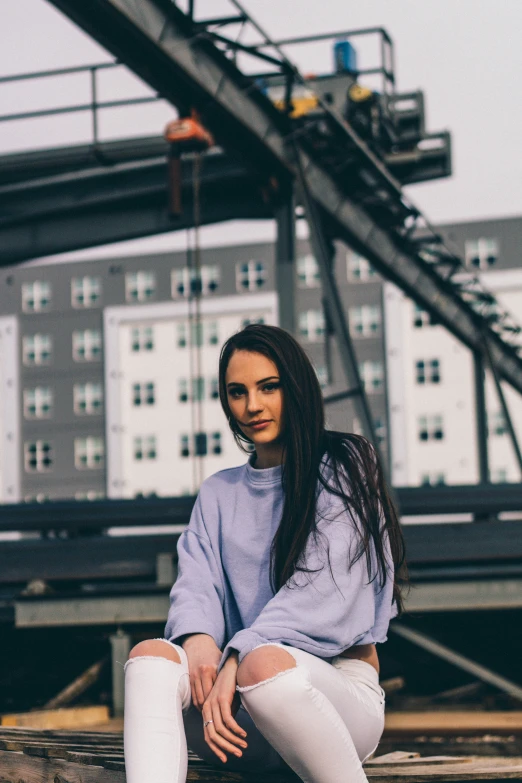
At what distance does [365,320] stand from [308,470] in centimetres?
5595

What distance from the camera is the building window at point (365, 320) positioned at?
58406mm

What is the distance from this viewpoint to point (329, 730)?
264cm

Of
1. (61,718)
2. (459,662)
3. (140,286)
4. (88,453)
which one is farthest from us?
(140,286)

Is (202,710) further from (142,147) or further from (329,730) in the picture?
(142,147)

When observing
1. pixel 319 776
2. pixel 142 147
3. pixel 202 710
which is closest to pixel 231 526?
pixel 202 710

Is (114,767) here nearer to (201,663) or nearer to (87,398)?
(201,663)

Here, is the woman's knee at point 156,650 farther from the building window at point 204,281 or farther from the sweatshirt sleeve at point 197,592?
the building window at point 204,281

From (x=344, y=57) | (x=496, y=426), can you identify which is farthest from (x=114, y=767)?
(x=496, y=426)

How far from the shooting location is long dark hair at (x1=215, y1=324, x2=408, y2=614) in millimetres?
2988

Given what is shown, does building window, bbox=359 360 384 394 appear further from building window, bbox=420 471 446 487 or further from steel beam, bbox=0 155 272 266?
steel beam, bbox=0 155 272 266

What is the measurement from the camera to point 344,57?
1388 cm

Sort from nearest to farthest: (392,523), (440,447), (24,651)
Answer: (392,523) → (24,651) → (440,447)

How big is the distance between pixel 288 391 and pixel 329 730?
942mm

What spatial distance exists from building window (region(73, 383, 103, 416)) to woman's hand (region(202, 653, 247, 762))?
58580 mm
